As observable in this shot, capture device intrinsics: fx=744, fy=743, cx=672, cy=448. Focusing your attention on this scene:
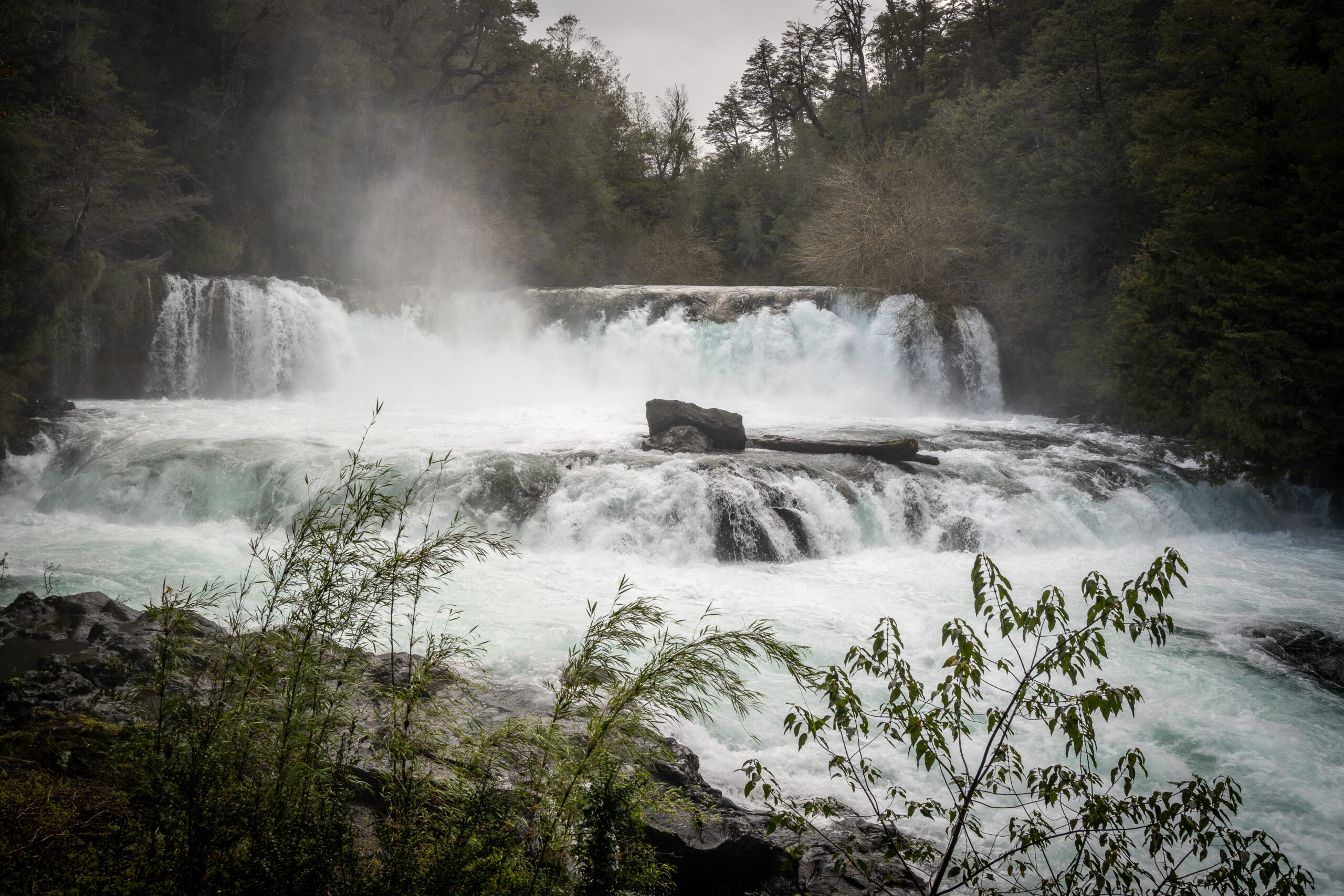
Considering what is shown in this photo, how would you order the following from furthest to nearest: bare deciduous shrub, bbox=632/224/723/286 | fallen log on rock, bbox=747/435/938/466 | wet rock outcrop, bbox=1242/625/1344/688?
bare deciduous shrub, bbox=632/224/723/286, fallen log on rock, bbox=747/435/938/466, wet rock outcrop, bbox=1242/625/1344/688

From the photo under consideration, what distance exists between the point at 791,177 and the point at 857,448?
78.9 feet

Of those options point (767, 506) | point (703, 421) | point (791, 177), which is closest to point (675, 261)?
point (791, 177)

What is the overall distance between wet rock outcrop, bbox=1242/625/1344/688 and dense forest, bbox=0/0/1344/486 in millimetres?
4515

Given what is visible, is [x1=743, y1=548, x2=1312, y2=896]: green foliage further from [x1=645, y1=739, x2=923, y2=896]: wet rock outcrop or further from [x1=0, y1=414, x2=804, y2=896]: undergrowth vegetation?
[x1=0, y1=414, x2=804, y2=896]: undergrowth vegetation

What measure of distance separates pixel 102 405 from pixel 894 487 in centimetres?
1627

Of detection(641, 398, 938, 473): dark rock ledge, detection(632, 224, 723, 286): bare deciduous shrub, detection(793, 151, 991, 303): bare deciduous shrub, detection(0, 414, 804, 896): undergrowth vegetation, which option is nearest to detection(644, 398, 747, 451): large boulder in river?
detection(641, 398, 938, 473): dark rock ledge

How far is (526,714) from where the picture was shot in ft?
16.3

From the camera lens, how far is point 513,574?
29.5 ft

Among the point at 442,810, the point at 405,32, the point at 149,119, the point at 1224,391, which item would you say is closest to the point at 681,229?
the point at 405,32

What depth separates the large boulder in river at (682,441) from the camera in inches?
478

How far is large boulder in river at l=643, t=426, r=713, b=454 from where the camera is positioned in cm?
1213

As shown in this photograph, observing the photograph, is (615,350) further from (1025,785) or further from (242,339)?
(1025,785)

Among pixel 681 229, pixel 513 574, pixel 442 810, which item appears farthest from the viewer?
pixel 681 229

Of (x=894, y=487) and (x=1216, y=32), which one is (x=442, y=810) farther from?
(x=1216, y=32)
